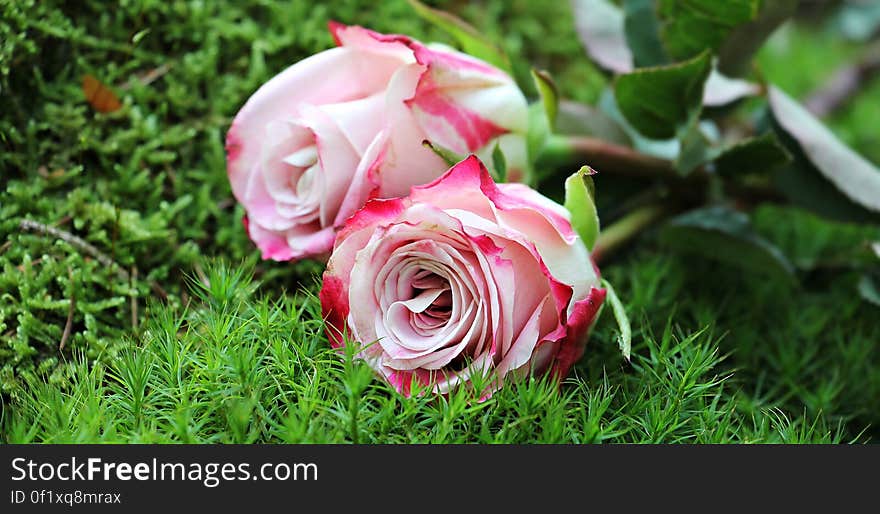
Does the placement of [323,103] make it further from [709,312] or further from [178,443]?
[709,312]

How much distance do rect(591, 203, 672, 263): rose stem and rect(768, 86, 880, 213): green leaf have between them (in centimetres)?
16

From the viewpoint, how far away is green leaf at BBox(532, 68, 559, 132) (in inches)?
29.9

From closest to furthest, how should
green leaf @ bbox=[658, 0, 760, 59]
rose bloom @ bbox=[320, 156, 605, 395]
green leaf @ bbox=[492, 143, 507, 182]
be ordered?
rose bloom @ bbox=[320, 156, 605, 395], green leaf @ bbox=[492, 143, 507, 182], green leaf @ bbox=[658, 0, 760, 59]

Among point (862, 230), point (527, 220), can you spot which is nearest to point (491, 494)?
point (527, 220)

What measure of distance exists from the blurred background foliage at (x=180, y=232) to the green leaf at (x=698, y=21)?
82 millimetres

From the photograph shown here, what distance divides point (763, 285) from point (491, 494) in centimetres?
55

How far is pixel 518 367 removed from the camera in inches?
22.7

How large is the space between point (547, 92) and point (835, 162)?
31 cm

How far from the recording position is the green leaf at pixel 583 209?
2.07ft

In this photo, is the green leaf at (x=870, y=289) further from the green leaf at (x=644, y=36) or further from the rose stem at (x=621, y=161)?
the green leaf at (x=644, y=36)

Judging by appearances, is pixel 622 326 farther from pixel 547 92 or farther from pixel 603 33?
pixel 603 33

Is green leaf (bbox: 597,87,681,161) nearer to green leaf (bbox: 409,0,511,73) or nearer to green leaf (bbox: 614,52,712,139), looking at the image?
green leaf (bbox: 614,52,712,139)

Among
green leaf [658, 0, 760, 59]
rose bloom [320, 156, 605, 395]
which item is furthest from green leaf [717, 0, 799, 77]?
rose bloom [320, 156, 605, 395]

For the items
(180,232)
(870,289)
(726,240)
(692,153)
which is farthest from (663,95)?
(180,232)
